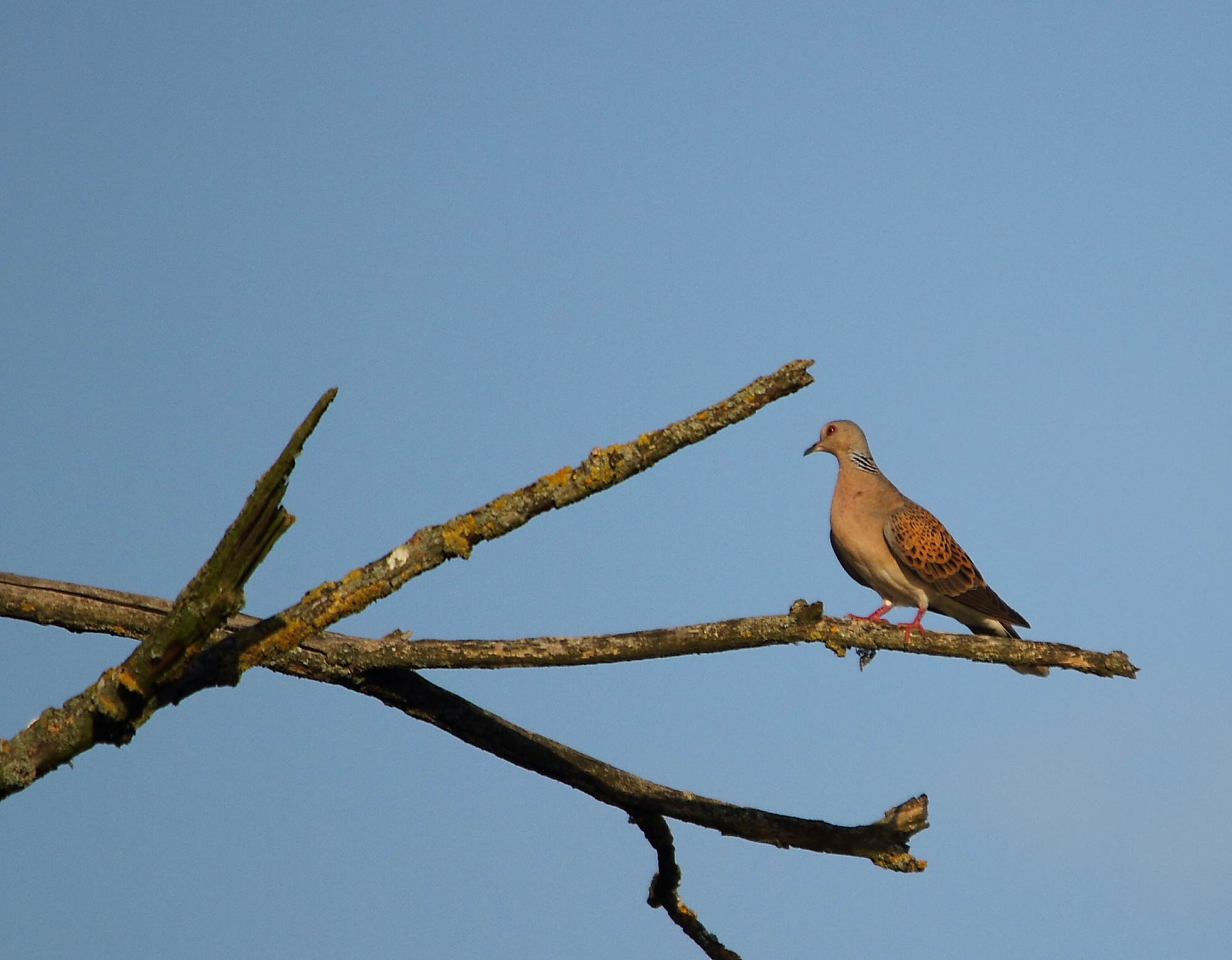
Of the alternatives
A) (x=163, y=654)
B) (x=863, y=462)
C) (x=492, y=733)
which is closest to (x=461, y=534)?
(x=163, y=654)

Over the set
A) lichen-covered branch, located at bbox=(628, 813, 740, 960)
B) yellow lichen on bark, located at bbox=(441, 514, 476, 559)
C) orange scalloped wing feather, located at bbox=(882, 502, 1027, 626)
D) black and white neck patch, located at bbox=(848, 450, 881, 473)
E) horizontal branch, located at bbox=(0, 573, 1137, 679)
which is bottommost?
lichen-covered branch, located at bbox=(628, 813, 740, 960)

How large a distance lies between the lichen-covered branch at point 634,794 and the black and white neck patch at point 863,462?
3860mm

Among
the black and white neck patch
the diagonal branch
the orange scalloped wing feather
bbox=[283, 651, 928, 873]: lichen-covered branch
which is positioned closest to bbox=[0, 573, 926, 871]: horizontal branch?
bbox=[283, 651, 928, 873]: lichen-covered branch

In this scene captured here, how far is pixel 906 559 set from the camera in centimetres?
752

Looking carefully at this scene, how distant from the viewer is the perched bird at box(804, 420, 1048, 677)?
7555mm

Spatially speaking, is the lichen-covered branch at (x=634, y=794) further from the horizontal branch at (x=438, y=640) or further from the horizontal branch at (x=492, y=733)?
the horizontal branch at (x=438, y=640)

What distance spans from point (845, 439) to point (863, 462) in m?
0.20

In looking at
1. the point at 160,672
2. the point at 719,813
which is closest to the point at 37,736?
the point at 160,672

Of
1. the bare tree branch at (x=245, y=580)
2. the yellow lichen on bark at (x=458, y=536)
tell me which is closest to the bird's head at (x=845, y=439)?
the bare tree branch at (x=245, y=580)

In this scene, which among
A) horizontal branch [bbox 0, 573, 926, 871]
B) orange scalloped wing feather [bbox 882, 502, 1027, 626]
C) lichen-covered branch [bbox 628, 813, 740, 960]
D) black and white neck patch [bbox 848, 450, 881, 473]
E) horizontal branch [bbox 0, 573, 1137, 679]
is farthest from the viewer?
black and white neck patch [bbox 848, 450, 881, 473]

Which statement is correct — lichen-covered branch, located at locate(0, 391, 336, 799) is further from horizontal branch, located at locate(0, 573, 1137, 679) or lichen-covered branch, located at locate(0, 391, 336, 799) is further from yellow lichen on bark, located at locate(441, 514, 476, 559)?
horizontal branch, located at locate(0, 573, 1137, 679)

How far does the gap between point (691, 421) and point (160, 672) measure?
1.44m

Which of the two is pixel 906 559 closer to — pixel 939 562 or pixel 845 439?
pixel 939 562

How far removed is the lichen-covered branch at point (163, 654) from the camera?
8.63 feet
